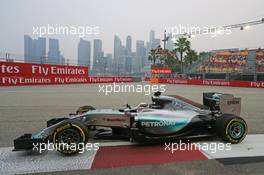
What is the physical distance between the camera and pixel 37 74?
1997 centimetres

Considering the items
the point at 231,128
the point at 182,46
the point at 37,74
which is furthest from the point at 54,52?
the point at 182,46

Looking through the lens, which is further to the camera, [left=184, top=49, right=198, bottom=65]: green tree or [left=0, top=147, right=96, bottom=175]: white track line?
[left=184, top=49, right=198, bottom=65]: green tree

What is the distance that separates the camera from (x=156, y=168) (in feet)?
9.57

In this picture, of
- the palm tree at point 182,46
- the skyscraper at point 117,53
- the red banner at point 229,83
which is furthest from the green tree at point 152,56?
the red banner at point 229,83

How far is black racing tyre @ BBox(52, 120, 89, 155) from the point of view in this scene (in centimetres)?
326

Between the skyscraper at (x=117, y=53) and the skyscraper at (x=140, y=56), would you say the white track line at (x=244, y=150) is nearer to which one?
the skyscraper at (x=117, y=53)

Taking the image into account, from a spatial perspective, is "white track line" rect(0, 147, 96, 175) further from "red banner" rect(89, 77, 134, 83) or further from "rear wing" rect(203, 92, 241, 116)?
"red banner" rect(89, 77, 134, 83)

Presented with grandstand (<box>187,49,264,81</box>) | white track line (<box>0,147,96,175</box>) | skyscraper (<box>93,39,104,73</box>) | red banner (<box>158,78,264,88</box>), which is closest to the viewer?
white track line (<box>0,147,96,175</box>)

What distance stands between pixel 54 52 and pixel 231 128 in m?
27.0

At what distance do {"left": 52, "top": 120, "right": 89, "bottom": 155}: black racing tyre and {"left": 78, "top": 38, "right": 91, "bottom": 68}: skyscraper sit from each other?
2603 cm

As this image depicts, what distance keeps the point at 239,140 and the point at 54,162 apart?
3021 mm

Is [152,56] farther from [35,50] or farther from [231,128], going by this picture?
[231,128]

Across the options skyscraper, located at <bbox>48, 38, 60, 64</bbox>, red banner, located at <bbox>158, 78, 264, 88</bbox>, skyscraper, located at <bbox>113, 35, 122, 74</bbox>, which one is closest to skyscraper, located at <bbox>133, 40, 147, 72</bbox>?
skyscraper, located at <bbox>113, 35, 122, 74</bbox>

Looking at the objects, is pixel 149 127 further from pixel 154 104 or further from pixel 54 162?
pixel 54 162
